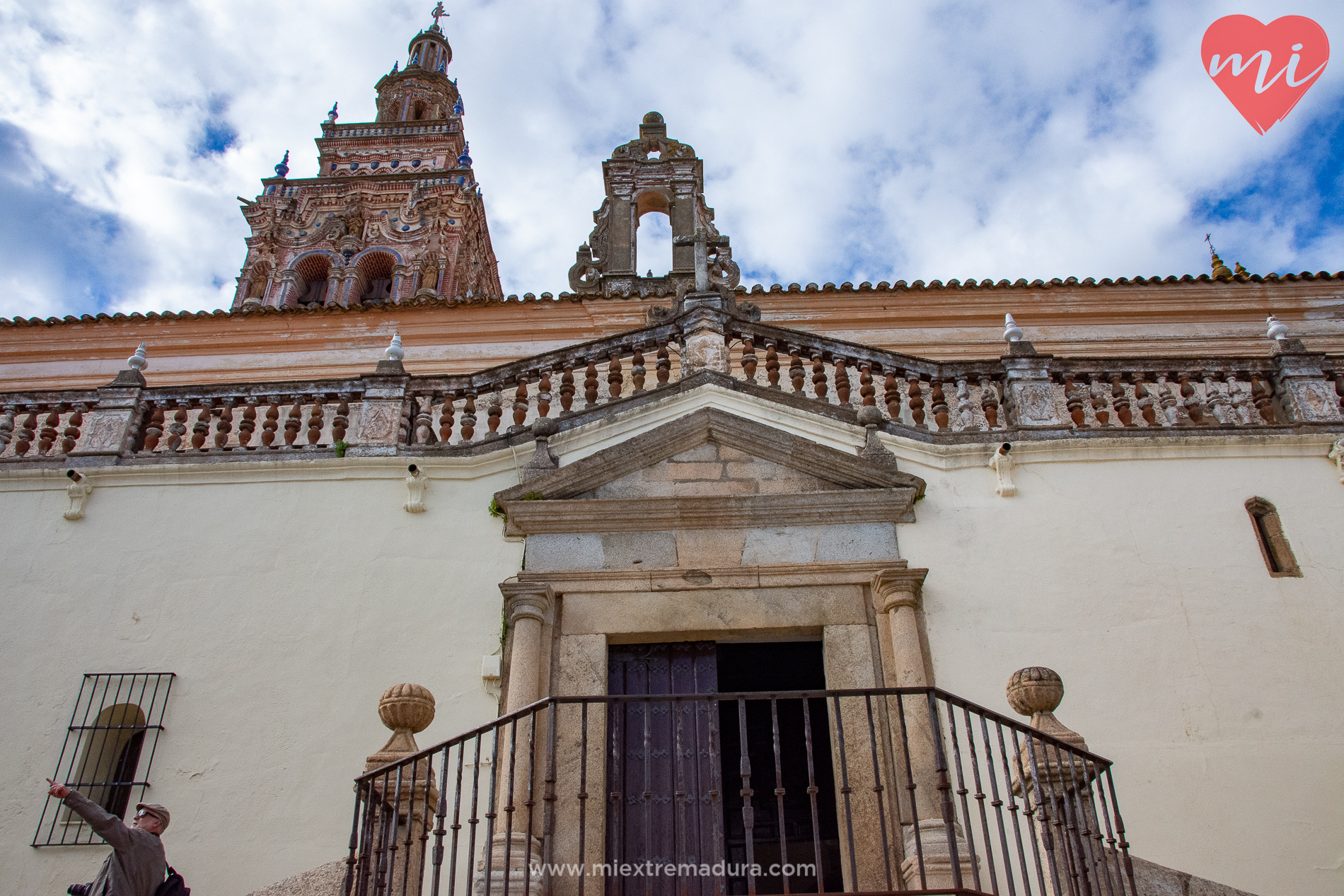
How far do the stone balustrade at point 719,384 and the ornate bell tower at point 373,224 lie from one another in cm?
1701

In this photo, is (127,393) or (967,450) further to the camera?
(127,393)

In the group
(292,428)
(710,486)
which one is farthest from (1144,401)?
(292,428)

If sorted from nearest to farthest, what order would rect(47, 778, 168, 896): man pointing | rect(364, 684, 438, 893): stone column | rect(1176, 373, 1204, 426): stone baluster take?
rect(47, 778, 168, 896): man pointing, rect(364, 684, 438, 893): stone column, rect(1176, 373, 1204, 426): stone baluster

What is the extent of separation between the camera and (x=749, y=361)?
8219mm

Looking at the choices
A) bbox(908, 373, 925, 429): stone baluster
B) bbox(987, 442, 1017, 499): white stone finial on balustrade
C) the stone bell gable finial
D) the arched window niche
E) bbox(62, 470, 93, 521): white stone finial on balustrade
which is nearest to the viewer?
the arched window niche

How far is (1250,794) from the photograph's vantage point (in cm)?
608

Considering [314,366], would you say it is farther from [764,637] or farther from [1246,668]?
[1246,668]

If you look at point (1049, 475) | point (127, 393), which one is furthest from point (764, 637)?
point (127, 393)

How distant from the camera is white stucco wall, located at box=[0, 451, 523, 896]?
6.20 metres

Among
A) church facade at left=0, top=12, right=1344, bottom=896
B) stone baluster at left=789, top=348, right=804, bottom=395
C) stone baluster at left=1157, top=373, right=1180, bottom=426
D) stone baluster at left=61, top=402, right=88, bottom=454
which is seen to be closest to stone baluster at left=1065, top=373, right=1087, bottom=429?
church facade at left=0, top=12, right=1344, bottom=896

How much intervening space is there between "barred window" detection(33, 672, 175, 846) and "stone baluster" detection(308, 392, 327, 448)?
1.89m

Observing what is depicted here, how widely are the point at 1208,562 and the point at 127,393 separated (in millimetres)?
7552

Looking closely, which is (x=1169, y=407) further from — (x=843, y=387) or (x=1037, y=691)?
(x=1037, y=691)

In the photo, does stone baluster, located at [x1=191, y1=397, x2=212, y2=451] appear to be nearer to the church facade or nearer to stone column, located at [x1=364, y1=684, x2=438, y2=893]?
the church facade
